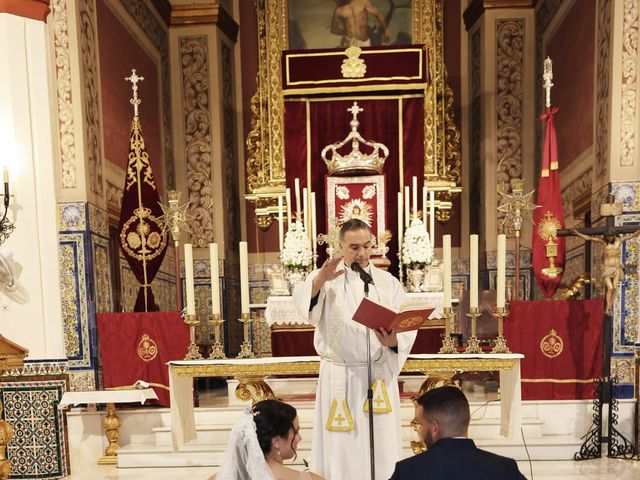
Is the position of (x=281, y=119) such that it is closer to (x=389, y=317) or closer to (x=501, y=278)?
(x=501, y=278)

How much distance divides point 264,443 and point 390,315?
905 mm

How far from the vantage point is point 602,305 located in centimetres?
527

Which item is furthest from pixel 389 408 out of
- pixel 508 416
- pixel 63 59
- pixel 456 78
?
pixel 456 78

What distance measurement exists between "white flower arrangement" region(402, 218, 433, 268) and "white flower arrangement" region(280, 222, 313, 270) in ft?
3.78

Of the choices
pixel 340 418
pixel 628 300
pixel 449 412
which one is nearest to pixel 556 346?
pixel 628 300

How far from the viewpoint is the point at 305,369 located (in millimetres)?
4508

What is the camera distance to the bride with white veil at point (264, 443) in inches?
93.7

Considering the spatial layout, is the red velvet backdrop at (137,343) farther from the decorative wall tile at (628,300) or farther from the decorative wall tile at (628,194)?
the decorative wall tile at (628,194)

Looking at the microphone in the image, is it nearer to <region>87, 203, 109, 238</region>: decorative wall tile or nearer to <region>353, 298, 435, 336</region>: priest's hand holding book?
<region>353, 298, 435, 336</region>: priest's hand holding book

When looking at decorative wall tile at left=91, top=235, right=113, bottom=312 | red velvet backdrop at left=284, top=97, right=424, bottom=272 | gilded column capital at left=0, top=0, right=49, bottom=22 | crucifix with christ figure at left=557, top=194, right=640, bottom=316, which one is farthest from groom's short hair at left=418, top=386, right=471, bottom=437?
red velvet backdrop at left=284, top=97, right=424, bottom=272

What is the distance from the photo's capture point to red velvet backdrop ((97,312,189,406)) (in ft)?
18.0

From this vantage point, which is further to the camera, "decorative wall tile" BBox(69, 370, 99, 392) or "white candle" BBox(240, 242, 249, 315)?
"decorative wall tile" BBox(69, 370, 99, 392)

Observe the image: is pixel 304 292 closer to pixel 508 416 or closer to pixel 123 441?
pixel 508 416

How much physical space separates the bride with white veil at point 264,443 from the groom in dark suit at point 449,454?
55cm
